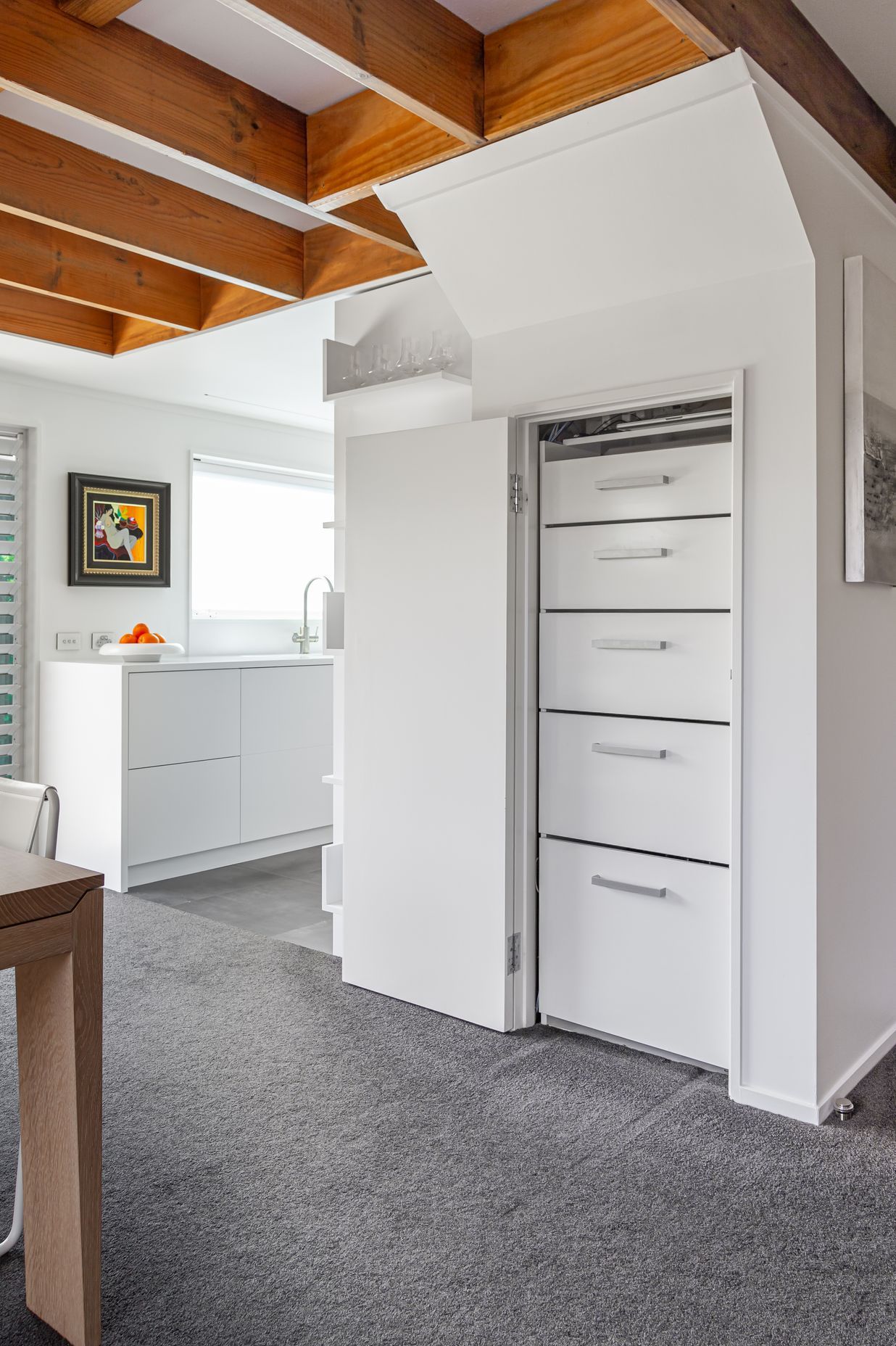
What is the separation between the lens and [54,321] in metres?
4.28

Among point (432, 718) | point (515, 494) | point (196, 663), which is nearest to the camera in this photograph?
point (515, 494)

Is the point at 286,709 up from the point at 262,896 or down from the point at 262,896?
up

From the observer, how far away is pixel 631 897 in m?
2.87

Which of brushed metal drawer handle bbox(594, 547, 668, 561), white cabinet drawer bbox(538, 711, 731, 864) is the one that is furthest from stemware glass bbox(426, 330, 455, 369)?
white cabinet drawer bbox(538, 711, 731, 864)

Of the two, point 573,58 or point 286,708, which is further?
point 286,708

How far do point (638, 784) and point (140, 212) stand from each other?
93.3 inches

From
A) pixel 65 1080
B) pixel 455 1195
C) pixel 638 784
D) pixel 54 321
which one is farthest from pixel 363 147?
pixel 455 1195

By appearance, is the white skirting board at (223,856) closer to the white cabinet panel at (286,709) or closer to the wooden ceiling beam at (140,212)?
the white cabinet panel at (286,709)

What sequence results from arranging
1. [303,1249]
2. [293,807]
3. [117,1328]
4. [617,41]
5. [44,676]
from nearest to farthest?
[117,1328]
[303,1249]
[617,41]
[44,676]
[293,807]

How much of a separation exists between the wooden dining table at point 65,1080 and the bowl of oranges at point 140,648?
127 inches

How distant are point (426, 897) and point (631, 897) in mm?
653

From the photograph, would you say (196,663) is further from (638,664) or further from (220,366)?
(638,664)

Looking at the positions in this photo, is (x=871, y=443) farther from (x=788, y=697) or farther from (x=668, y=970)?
(x=668, y=970)

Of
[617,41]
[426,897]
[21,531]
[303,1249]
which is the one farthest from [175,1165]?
[21,531]
